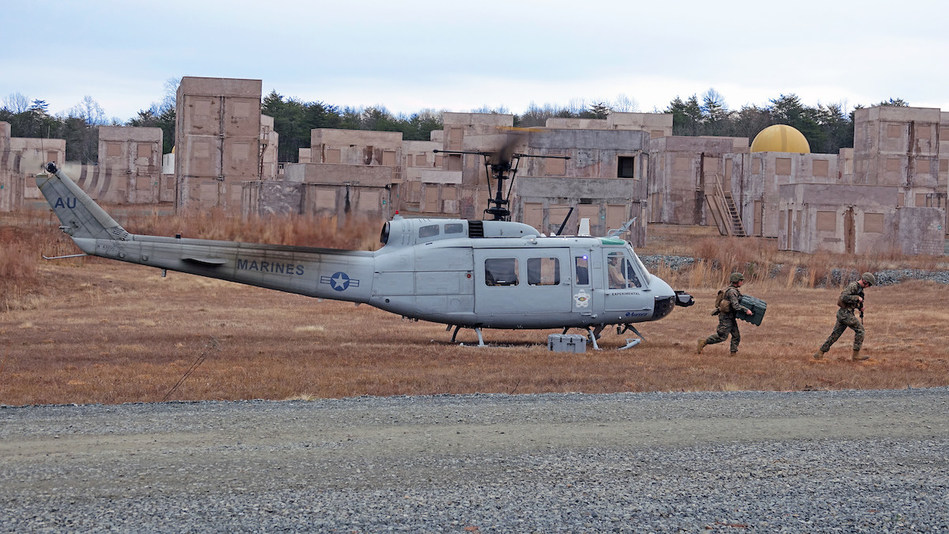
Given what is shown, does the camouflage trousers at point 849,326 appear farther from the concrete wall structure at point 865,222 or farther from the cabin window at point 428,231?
the concrete wall structure at point 865,222

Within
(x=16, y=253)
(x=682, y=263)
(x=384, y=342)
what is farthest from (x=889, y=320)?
(x=16, y=253)

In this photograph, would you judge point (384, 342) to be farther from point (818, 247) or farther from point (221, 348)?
point (818, 247)

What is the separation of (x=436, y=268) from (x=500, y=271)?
1203 mm

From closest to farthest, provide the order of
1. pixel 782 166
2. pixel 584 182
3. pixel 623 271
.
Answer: pixel 623 271, pixel 584 182, pixel 782 166

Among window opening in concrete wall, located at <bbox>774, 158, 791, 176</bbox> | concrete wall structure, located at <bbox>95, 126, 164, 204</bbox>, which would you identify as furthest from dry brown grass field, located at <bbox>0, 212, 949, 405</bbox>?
concrete wall structure, located at <bbox>95, 126, 164, 204</bbox>

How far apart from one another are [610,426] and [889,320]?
1756 centimetres

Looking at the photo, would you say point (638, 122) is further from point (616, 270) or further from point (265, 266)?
point (265, 266)

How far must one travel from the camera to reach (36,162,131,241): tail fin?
713 inches

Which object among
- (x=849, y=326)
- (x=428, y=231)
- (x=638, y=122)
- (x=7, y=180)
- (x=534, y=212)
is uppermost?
(x=638, y=122)

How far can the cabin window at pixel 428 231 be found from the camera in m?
18.8

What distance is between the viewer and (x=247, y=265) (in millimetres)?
18281

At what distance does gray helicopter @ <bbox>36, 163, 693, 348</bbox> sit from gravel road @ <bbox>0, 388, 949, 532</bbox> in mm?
6266

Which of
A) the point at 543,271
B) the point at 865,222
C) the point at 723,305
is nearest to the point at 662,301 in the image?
the point at 723,305

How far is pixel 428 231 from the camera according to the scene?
1884 centimetres
